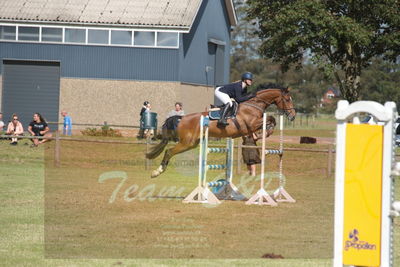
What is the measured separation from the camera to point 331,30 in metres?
34.5

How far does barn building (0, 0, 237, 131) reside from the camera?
122ft

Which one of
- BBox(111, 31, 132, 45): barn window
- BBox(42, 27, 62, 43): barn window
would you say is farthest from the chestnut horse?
BBox(42, 27, 62, 43): barn window

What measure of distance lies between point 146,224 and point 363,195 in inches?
200

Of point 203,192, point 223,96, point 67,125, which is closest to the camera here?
point 203,192

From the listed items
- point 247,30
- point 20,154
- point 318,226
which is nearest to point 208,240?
point 318,226

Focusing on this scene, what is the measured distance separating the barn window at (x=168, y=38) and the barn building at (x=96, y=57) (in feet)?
0.16

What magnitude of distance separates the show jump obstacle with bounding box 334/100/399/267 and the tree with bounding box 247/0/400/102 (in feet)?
90.8

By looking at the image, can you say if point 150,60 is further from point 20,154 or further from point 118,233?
point 118,233

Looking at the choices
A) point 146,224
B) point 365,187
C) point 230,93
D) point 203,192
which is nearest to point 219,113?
point 230,93

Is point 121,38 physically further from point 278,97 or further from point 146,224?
point 146,224

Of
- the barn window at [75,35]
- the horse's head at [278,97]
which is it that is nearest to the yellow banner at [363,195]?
the horse's head at [278,97]

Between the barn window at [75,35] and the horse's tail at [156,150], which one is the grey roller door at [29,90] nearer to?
the barn window at [75,35]

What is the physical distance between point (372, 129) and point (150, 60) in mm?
Answer: 31340

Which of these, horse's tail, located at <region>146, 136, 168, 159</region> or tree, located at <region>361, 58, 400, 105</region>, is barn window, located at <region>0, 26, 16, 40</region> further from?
tree, located at <region>361, 58, 400, 105</region>
